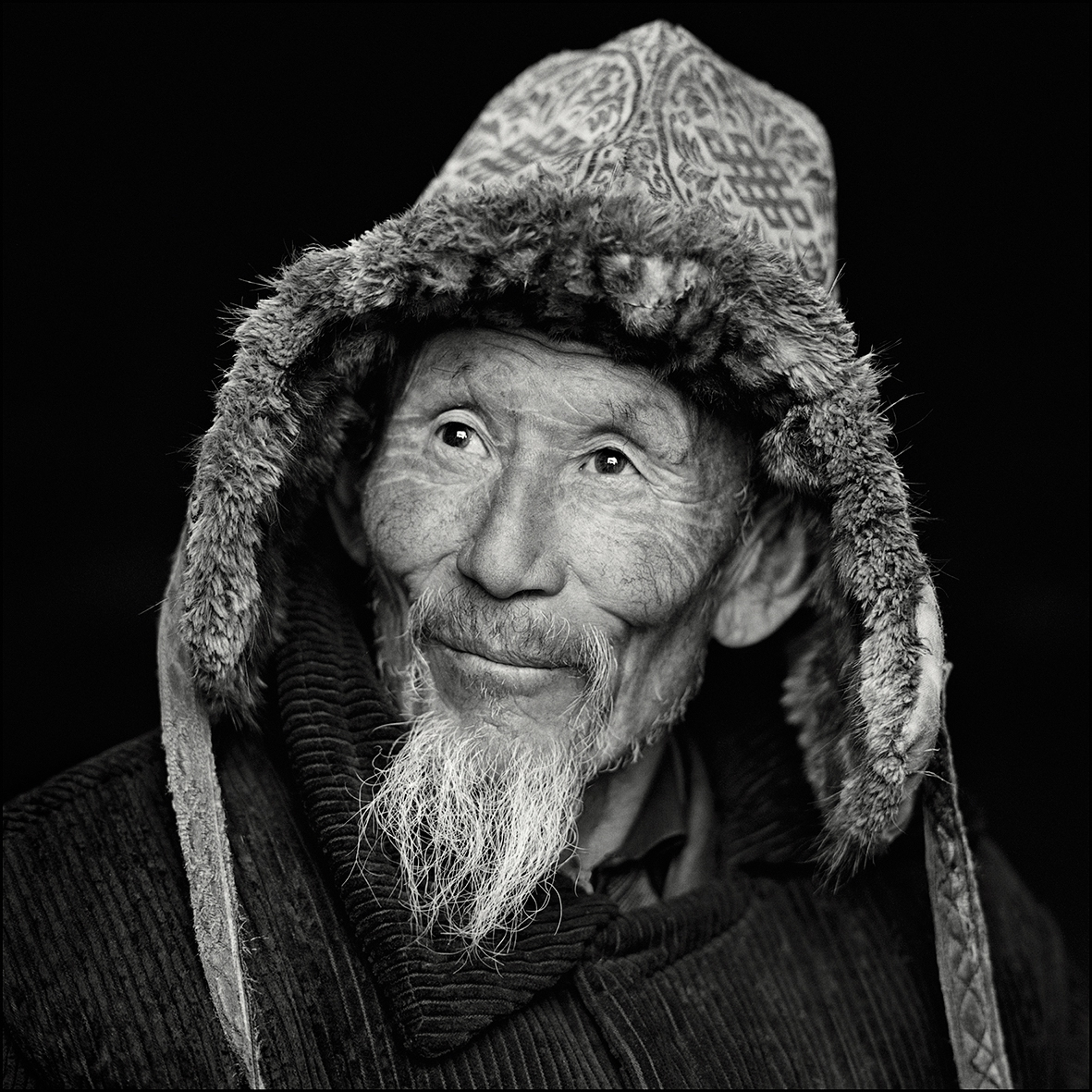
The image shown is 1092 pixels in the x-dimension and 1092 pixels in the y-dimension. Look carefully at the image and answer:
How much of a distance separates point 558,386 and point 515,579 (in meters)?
0.30

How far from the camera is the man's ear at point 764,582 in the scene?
2240 millimetres

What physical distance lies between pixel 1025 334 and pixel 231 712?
2936mm

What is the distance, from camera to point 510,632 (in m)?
1.93

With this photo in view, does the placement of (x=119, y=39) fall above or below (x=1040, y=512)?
above

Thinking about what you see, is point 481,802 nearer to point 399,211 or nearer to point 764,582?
point 764,582

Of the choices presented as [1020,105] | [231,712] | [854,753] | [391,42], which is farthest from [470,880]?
[1020,105]

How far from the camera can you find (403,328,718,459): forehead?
6.38ft

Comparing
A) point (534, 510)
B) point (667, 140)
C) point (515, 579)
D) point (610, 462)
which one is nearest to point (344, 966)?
point (515, 579)

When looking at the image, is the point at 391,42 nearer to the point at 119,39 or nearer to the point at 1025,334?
the point at 119,39

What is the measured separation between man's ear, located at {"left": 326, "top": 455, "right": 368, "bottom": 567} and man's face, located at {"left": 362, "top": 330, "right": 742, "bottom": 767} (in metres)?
0.12

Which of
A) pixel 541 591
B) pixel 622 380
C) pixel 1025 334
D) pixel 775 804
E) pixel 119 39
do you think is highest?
pixel 119 39

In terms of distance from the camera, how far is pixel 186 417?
4211 millimetres

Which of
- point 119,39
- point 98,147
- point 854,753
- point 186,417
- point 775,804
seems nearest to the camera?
point 854,753

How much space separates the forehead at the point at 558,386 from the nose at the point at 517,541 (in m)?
0.11
